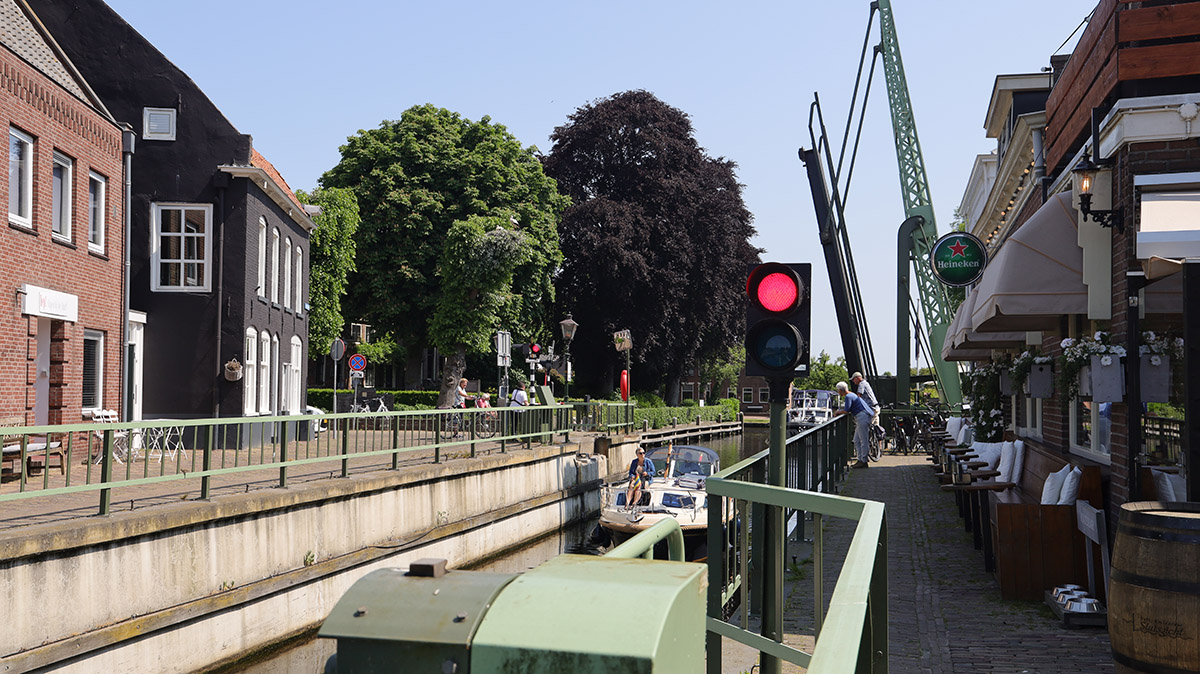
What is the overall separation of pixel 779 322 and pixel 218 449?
25.1ft

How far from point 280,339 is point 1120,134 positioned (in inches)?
895

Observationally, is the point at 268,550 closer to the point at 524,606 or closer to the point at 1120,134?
the point at 1120,134

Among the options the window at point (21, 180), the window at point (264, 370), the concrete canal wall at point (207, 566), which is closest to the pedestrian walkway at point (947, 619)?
the concrete canal wall at point (207, 566)

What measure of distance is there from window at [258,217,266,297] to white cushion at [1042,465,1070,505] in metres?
19.4

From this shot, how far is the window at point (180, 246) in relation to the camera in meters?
22.6

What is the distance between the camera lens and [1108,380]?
8070mm

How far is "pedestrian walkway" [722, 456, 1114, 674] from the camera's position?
6.54 meters

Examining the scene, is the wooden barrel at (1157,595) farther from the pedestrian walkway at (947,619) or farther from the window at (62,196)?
the window at (62,196)

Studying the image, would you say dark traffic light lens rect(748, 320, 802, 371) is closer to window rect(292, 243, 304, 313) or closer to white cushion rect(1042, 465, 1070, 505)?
white cushion rect(1042, 465, 1070, 505)

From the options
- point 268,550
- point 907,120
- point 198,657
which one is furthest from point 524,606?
point 907,120

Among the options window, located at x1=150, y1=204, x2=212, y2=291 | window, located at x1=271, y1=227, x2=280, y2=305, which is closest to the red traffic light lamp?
window, located at x1=150, y1=204, x2=212, y2=291

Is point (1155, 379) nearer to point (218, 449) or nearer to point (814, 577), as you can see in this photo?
point (814, 577)

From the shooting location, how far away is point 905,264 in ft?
106

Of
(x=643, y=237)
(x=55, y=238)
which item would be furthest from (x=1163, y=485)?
(x=643, y=237)
